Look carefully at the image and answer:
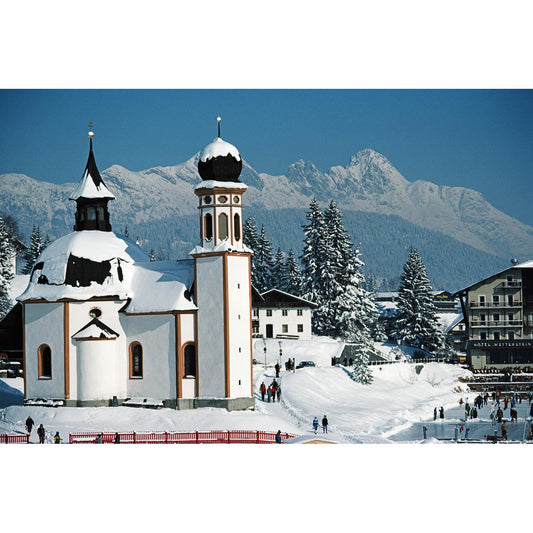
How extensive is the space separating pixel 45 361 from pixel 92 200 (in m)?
4.76

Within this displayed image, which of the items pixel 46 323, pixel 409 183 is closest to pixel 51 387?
pixel 46 323

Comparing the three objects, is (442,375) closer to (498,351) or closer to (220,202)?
(498,351)

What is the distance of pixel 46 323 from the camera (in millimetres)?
35750

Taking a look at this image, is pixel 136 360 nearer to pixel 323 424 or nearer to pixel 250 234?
pixel 250 234

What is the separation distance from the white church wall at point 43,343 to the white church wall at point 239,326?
15.9 feet

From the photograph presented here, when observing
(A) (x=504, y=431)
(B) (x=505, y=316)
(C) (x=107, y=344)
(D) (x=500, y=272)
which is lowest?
(A) (x=504, y=431)

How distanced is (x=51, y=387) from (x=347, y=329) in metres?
12.3

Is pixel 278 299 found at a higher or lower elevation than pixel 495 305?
higher

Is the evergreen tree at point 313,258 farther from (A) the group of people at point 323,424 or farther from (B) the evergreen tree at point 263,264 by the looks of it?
(A) the group of people at point 323,424

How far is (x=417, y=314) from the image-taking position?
1642 inches

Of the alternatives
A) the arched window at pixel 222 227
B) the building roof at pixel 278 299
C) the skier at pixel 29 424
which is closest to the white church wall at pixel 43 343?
the skier at pixel 29 424

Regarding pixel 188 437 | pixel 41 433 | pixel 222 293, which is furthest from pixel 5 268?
pixel 188 437

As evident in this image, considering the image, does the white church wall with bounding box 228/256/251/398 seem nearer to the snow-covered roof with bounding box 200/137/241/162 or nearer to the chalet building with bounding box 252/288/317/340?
the snow-covered roof with bounding box 200/137/241/162

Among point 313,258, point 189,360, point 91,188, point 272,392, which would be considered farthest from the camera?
point 313,258
